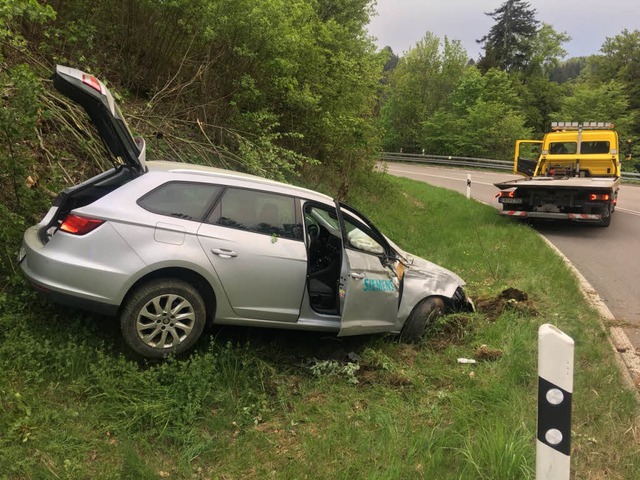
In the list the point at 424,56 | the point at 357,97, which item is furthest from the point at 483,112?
the point at 357,97

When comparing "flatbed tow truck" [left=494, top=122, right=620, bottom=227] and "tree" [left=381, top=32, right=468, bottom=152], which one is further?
"tree" [left=381, top=32, right=468, bottom=152]

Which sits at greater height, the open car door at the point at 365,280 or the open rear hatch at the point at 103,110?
the open rear hatch at the point at 103,110

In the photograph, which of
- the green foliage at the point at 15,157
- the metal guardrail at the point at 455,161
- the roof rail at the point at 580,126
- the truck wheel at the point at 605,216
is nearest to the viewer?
the green foliage at the point at 15,157

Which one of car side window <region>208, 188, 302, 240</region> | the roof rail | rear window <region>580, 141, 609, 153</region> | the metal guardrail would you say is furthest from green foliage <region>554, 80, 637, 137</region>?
car side window <region>208, 188, 302, 240</region>

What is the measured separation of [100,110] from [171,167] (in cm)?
72

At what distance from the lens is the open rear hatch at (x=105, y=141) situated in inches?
147

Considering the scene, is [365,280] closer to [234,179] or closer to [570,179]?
[234,179]

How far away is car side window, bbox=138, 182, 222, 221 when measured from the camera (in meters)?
3.98

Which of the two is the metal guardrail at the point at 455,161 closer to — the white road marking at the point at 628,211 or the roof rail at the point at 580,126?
the white road marking at the point at 628,211

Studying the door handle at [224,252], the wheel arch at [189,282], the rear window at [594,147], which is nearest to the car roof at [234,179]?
the door handle at [224,252]

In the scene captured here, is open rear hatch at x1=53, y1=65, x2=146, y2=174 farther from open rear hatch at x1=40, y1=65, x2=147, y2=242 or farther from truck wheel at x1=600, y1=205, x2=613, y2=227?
truck wheel at x1=600, y1=205, x2=613, y2=227

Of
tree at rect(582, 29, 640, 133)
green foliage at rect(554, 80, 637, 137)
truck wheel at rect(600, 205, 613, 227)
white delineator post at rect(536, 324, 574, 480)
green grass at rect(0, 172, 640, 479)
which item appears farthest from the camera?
tree at rect(582, 29, 640, 133)

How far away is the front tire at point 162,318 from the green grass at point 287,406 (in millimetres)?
161

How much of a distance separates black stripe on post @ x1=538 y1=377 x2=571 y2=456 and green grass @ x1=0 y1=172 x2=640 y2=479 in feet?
2.93
